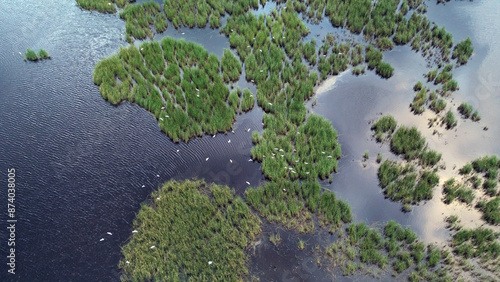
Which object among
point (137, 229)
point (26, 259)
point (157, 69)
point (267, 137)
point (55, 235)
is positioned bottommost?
point (26, 259)

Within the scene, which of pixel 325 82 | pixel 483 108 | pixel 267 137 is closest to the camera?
pixel 267 137

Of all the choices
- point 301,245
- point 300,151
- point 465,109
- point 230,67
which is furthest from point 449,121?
point 230,67

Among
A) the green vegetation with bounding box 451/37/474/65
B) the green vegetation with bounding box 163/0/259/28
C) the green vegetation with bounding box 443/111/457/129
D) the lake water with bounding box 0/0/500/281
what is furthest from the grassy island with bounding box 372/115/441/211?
the green vegetation with bounding box 163/0/259/28

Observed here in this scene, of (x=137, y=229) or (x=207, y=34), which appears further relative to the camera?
(x=207, y=34)

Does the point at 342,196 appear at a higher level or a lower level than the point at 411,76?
lower

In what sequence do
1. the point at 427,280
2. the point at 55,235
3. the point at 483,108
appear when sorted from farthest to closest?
the point at 483,108 → the point at 55,235 → the point at 427,280

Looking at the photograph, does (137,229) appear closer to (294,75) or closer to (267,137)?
(267,137)

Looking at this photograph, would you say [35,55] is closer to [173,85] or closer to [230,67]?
[173,85]

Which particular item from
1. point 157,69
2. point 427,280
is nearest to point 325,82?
point 157,69
